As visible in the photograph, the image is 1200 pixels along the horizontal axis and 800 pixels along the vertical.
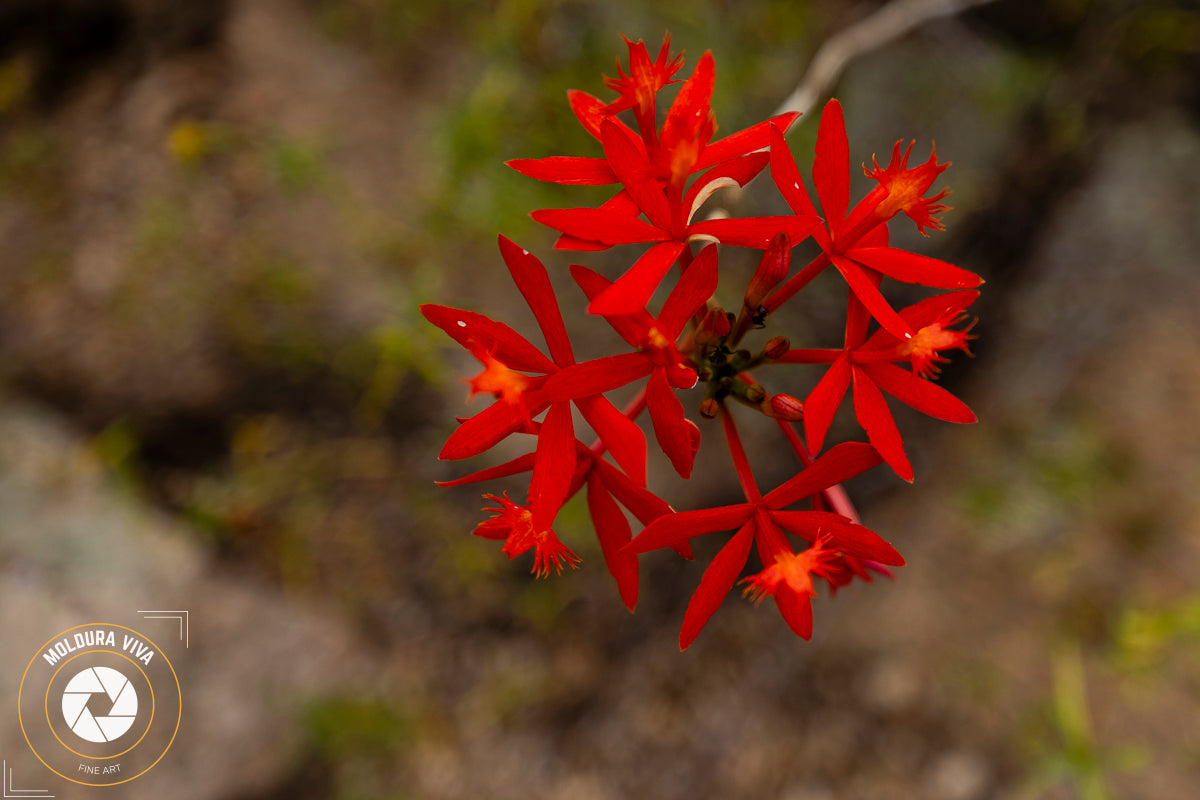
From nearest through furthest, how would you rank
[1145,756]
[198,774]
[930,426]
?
[198,774]
[1145,756]
[930,426]

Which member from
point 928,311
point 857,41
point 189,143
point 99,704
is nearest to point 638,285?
point 928,311

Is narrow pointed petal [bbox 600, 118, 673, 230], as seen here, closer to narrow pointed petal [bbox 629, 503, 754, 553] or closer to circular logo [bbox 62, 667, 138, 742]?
narrow pointed petal [bbox 629, 503, 754, 553]

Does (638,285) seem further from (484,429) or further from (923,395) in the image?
(923,395)

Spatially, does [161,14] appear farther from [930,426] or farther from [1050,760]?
[1050,760]

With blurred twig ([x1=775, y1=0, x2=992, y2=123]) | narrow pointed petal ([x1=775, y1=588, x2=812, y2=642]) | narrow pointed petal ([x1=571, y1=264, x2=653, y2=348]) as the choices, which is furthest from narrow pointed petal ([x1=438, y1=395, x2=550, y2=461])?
blurred twig ([x1=775, y1=0, x2=992, y2=123])

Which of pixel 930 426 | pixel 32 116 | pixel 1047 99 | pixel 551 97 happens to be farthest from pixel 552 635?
pixel 32 116

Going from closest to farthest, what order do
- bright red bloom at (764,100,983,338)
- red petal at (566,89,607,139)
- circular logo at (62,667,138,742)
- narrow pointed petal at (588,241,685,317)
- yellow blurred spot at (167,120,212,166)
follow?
narrow pointed petal at (588,241,685,317) < bright red bloom at (764,100,983,338) < red petal at (566,89,607,139) < circular logo at (62,667,138,742) < yellow blurred spot at (167,120,212,166)

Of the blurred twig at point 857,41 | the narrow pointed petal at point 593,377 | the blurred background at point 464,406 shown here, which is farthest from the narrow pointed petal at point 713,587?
the blurred background at point 464,406
